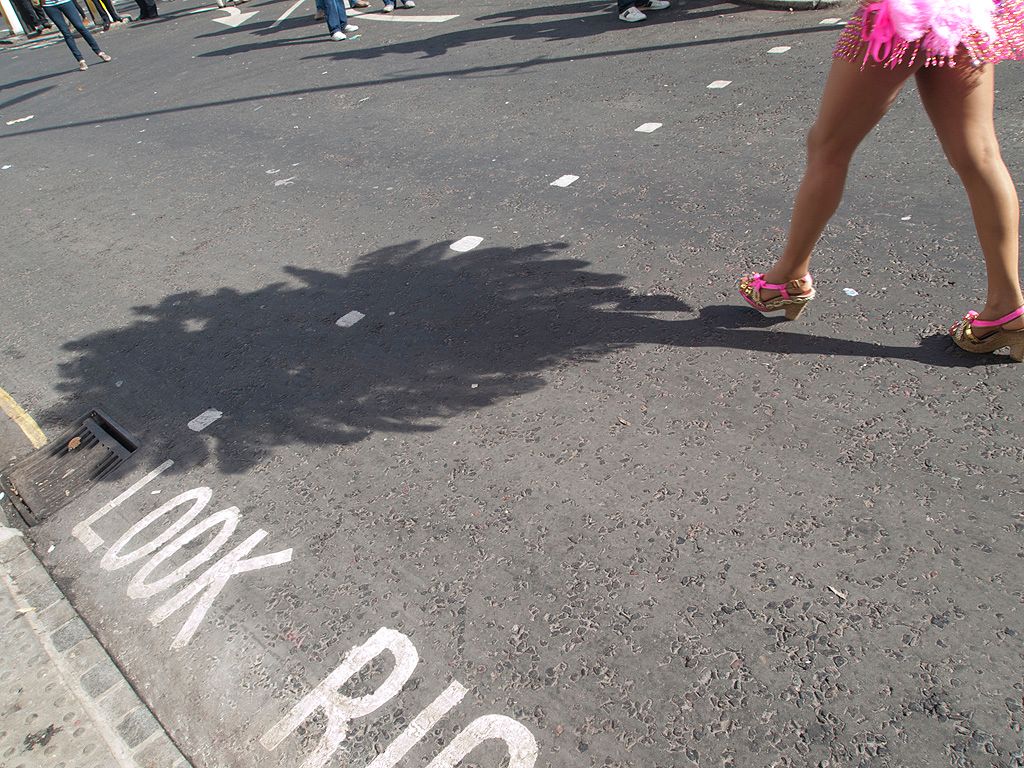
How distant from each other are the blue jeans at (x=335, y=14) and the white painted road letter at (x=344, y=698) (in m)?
12.5

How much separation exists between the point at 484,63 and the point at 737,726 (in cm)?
908

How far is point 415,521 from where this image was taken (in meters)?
3.08

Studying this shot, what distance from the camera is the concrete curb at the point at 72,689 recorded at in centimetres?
249

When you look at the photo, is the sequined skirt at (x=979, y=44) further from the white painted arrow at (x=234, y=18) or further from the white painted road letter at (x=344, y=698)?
the white painted arrow at (x=234, y=18)

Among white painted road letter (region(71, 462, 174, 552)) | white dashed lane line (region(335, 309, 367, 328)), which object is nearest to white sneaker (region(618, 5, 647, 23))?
white dashed lane line (region(335, 309, 367, 328))

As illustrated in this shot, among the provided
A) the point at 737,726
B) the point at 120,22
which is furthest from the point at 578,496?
the point at 120,22

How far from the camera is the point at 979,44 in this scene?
2.69 meters

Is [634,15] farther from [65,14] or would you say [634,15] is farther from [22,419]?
[65,14]

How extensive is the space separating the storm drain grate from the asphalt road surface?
0.09 metres

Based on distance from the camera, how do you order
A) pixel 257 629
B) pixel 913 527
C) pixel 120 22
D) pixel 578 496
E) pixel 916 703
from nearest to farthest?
pixel 916 703, pixel 913 527, pixel 257 629, pixel 578 496, pixel 120 22

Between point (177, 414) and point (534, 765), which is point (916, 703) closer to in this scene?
point (534, 765)

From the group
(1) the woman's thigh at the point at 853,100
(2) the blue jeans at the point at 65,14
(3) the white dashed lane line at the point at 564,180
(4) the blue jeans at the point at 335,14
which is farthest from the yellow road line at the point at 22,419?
(2) the blue jeans at the point at 65,14

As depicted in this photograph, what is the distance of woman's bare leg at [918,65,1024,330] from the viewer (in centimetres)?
277

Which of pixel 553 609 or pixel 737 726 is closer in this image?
pixel 737 726
